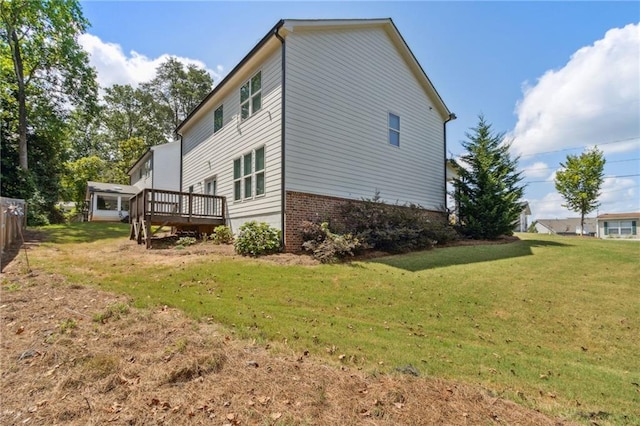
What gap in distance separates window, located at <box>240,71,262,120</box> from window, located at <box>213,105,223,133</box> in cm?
226

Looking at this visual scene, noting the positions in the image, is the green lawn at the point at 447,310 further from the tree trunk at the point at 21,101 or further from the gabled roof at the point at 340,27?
the tree trunk at the point at 21,101

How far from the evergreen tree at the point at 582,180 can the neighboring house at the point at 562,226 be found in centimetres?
3301

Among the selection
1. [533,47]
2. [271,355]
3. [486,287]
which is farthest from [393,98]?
[271,355]

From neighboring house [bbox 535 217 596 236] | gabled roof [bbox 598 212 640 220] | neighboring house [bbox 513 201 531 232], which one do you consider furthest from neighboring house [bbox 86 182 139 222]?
neighboring house [bbox 535 217 596 236]

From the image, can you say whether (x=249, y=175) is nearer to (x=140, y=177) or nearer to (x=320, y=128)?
(x=320, y=128)

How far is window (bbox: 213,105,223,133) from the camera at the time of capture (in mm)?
14555

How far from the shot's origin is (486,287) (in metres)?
6.92

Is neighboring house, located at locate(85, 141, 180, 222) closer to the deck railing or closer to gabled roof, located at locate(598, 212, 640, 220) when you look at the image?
the deck railing

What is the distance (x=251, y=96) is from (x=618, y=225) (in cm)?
4245

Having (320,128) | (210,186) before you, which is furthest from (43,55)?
(320,128)

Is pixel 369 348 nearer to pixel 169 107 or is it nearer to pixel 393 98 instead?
pixel 393 98

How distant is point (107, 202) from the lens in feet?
90.7

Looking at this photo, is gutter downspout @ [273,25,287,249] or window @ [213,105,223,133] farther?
window @ [213,105,223,133]

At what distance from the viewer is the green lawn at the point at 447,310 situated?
373cm
